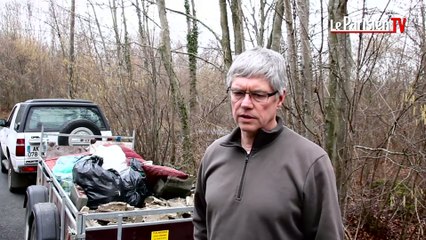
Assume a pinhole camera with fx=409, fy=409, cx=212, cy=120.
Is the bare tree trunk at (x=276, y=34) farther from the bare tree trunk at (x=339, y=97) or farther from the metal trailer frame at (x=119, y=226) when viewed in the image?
the metal trailer frame at (x=119, y=226)

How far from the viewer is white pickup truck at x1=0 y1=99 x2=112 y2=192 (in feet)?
24.9

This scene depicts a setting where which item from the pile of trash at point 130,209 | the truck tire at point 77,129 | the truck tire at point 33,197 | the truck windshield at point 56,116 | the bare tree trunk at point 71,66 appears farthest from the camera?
the bare tree trunk at point 71,66

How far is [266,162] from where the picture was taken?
1.93 metres

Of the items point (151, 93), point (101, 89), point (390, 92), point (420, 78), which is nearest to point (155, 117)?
point (151, 93)

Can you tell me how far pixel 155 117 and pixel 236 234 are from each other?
7.67m

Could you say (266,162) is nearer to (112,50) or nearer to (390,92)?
(390,92)

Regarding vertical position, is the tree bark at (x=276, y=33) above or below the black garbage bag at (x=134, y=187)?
above

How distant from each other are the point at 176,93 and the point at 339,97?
561 cm

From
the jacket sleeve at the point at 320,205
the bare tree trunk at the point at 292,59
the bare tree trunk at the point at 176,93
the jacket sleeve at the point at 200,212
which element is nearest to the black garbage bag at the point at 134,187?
the jacket sleeve at the point at 200,212

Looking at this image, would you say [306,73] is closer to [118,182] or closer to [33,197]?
[118,182]

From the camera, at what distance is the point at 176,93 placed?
375 inches

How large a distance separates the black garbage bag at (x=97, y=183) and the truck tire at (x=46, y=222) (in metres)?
0.43

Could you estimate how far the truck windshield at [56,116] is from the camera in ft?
25.7

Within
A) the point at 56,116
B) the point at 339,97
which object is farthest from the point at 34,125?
the point at 339,97
